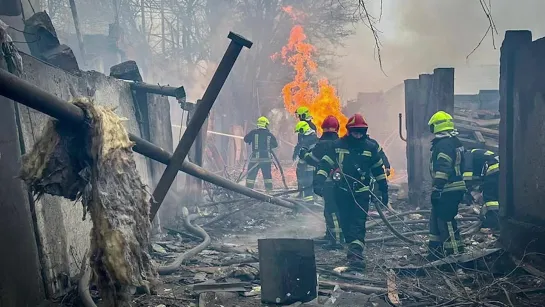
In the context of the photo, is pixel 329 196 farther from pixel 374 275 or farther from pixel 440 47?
pixel 440 47

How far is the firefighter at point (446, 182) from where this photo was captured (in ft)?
21.3

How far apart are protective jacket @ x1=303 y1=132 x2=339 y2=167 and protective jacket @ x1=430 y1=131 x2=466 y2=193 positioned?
1.94 m

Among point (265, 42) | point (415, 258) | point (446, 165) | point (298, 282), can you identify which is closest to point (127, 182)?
point (298, 282)

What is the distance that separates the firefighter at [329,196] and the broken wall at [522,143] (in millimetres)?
2481

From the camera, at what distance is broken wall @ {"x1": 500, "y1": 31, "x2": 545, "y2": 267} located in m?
5.70

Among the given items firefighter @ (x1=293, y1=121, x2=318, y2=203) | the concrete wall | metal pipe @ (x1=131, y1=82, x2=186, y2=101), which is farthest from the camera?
firefighter @ (x1=293, y1=121, x2=318, y2=203)

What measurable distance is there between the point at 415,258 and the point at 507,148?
6.77ft

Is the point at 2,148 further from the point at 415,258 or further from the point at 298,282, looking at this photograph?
the point at 415,258

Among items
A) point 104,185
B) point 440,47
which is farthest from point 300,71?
point 104,185

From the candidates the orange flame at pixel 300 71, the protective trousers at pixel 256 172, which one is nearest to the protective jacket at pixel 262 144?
the protective trousers at pixel 256 172

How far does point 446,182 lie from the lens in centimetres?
650

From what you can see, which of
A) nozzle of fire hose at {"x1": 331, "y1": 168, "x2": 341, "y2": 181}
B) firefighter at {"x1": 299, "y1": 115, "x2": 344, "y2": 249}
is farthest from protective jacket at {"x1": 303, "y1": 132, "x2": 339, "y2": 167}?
nozzle of fire hose at {"x1": 331, "y1": 168, "x2": 341, "y2": 181}

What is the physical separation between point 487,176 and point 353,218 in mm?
2826

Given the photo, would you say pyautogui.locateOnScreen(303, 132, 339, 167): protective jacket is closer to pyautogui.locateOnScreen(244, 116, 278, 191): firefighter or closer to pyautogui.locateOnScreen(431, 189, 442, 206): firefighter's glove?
pyautogui.locateOnScreen(431, 189, 442, 206): firefighter's glove
